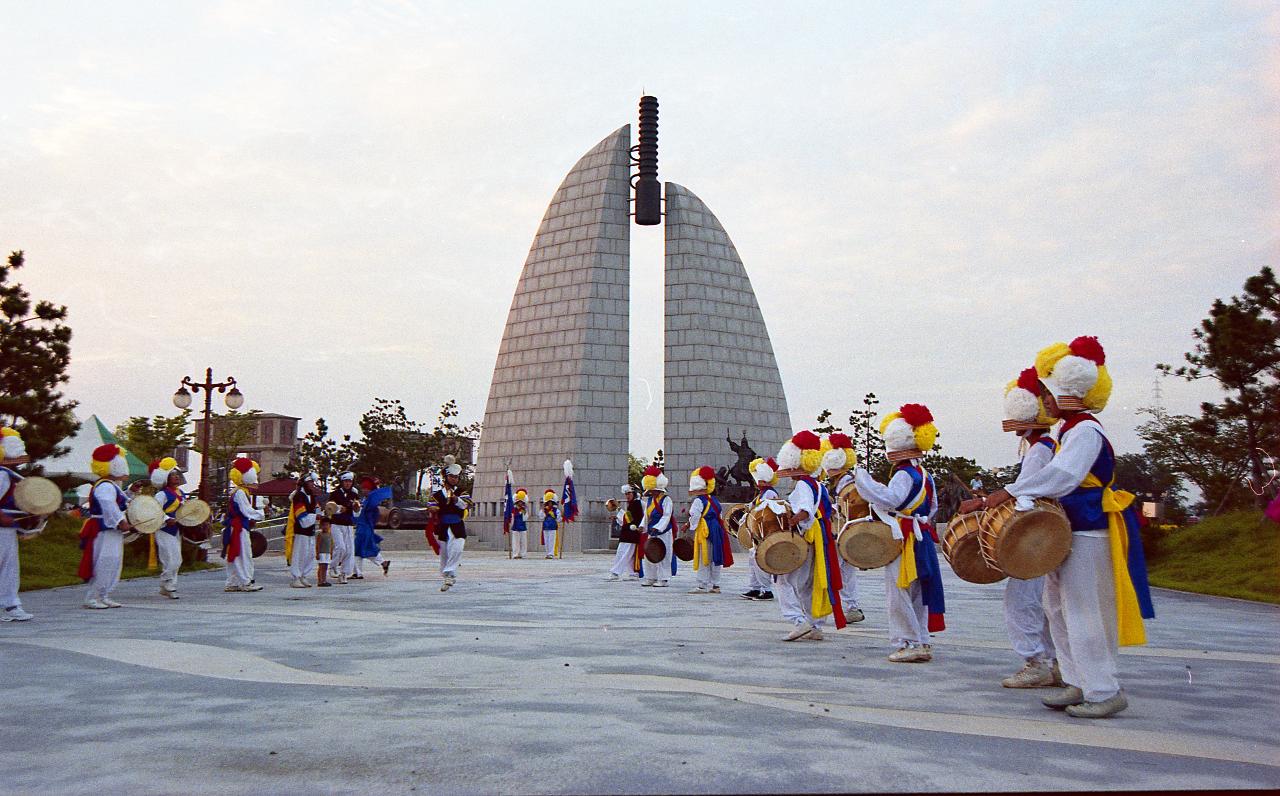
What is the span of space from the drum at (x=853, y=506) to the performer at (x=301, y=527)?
30.5ft

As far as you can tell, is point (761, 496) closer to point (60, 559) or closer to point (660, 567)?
point (660, 567)

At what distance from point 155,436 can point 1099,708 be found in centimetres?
5672

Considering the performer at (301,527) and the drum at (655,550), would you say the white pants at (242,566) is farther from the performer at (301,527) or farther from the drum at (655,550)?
the drum at (655,550)

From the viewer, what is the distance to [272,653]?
7848 millimetres

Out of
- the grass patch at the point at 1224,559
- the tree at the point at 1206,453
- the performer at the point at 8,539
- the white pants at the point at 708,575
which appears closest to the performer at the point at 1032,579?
Result: the white pants at the point at 708,575

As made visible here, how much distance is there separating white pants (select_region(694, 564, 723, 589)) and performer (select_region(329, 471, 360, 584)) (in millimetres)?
6105

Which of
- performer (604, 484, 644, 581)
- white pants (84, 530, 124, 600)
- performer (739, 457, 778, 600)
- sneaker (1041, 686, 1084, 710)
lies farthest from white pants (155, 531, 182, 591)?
sneaker (1041, 686, 1084, 710)

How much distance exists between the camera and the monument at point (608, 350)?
39.8 m

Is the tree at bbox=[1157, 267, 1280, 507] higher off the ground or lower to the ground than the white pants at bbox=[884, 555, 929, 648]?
higher

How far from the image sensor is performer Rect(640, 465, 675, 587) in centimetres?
1675

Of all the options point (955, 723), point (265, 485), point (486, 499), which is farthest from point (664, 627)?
point (265, 485)

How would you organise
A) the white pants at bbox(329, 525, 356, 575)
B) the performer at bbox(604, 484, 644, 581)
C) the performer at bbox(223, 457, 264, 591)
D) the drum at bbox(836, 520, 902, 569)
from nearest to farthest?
the drum at bbox(836, 520, 902, 569)
the performer at bbox(223, 457, 264, 591)
the white pants at bbox(329, 525, 356, 575)
the performer at bbox(604, 484, 644, 581)

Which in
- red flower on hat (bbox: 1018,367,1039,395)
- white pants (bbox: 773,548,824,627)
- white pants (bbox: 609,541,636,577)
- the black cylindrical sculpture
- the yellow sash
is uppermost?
the black cylindrical sculpture

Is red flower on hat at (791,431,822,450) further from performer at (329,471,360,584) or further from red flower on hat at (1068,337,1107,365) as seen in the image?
performer at (329,471,360,584)
